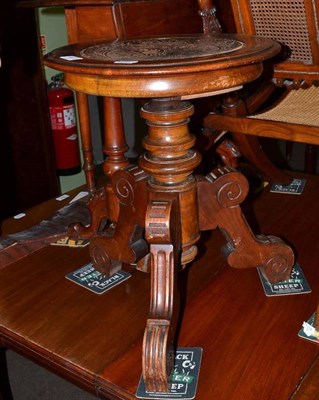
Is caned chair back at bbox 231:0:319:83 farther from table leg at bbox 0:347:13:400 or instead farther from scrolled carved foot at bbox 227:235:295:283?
table leg at bbox 0:347:13:400

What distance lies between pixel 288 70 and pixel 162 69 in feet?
2.21

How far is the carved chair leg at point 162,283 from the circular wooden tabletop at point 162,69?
23 cm

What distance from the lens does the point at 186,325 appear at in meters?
1.13

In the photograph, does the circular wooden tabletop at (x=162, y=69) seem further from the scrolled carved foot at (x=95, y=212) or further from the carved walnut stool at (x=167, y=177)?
the scrolled carved foot at (x=95, y=212)

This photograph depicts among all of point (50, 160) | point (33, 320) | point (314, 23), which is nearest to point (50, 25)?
point (50, 160)

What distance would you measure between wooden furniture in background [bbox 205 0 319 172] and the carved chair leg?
0.38 meters

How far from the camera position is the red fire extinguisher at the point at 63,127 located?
245 cm

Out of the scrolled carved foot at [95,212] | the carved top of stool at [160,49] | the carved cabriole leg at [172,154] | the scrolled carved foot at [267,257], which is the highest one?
the carved top of stool at [160,49]

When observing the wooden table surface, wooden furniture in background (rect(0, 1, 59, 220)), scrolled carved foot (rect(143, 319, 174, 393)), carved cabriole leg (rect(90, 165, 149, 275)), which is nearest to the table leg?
the wooden table surface

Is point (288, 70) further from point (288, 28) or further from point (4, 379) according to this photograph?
point (4, 379)

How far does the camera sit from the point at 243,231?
3.88 feet

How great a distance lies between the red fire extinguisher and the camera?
2451 mm

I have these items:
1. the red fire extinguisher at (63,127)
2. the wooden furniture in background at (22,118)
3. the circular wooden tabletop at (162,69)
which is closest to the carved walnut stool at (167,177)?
the circular wooden tabletop at (162,69)

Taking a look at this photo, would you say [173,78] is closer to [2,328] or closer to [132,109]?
[2,328]
